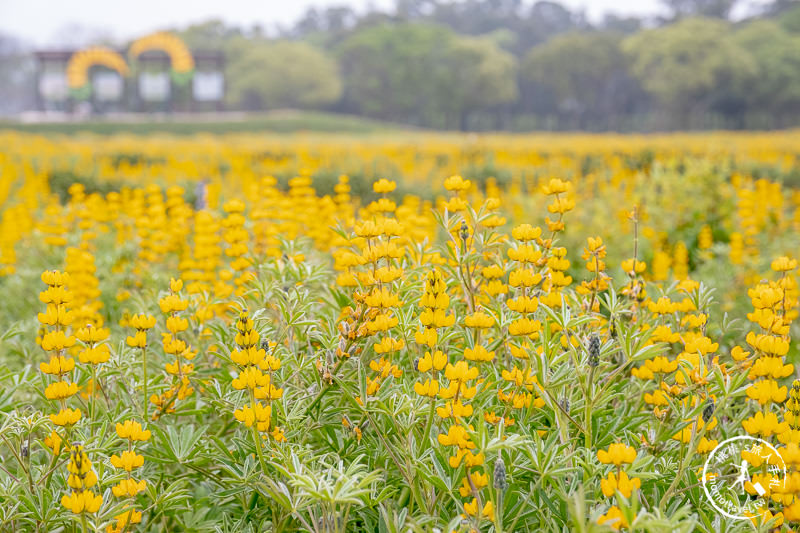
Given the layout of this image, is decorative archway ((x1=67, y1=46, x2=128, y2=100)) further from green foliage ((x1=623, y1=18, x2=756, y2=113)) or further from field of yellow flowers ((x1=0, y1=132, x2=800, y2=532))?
field of yellow flowers ((x1=0, y1=132, x2=800, y2=532))

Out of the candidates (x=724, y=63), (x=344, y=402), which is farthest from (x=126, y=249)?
(x=724, y=63)

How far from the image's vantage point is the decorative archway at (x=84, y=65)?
39.0m

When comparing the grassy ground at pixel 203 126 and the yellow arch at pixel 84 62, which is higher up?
the yellow arch at pixel 84 62

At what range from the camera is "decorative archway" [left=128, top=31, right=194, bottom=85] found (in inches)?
1567

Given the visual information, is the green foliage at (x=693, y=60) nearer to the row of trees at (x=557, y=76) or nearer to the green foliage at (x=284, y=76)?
the row of trees at (x=557, y=76)

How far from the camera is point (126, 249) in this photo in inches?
184

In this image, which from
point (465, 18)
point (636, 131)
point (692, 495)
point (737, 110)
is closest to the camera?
point (692, 495)

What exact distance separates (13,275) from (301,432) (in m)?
3.96

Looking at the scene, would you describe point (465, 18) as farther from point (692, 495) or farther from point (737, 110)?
point (692, 495)

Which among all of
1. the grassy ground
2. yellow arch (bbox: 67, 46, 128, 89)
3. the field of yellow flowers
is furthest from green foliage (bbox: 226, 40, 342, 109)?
the field of yellow flowers

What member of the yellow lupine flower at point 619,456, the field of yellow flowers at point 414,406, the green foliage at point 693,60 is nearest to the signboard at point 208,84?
the green foliage at point 693,60

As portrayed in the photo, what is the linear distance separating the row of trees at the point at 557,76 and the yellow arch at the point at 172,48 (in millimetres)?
12154

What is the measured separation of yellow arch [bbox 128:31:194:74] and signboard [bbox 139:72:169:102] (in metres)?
2.14

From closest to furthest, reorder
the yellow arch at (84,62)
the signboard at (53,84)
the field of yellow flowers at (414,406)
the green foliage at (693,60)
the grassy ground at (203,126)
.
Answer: the field of yellow flowers at (414,406) < the grassy ground at (203,126) < the yellow arch at (84,62) < the signboard at (53,84) < the green foliage at (693,60)
